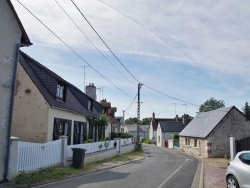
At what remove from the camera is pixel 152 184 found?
41.6ft

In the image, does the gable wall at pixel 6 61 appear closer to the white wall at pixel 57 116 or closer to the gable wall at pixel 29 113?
the gable wall at pixel 29 113

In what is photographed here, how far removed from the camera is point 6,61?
1252 cm

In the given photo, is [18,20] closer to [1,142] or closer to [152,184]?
[1,142]

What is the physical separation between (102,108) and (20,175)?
26.7 metres

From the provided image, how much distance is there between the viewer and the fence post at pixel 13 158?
11.9 meters

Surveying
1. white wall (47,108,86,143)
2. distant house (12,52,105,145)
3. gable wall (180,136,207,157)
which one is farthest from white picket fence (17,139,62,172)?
gable wall (180,136,207,157)

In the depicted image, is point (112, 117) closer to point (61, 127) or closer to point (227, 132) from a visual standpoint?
point (227, 132)

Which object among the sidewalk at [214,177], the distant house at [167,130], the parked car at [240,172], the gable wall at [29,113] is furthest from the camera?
the distant house at [167,130]

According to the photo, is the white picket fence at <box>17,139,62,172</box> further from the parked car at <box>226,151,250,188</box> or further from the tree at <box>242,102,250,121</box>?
the tree at <box>242,102,250,121</box>

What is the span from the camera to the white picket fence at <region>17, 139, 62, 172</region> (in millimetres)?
12773

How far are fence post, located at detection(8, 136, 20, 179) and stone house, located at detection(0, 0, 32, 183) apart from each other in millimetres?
179

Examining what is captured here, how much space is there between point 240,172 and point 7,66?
9492mm

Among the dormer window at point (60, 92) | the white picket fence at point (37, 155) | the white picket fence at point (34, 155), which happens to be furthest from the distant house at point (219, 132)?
the white picket fence at point (37, 155)

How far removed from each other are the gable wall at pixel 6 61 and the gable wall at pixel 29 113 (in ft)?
21.1
